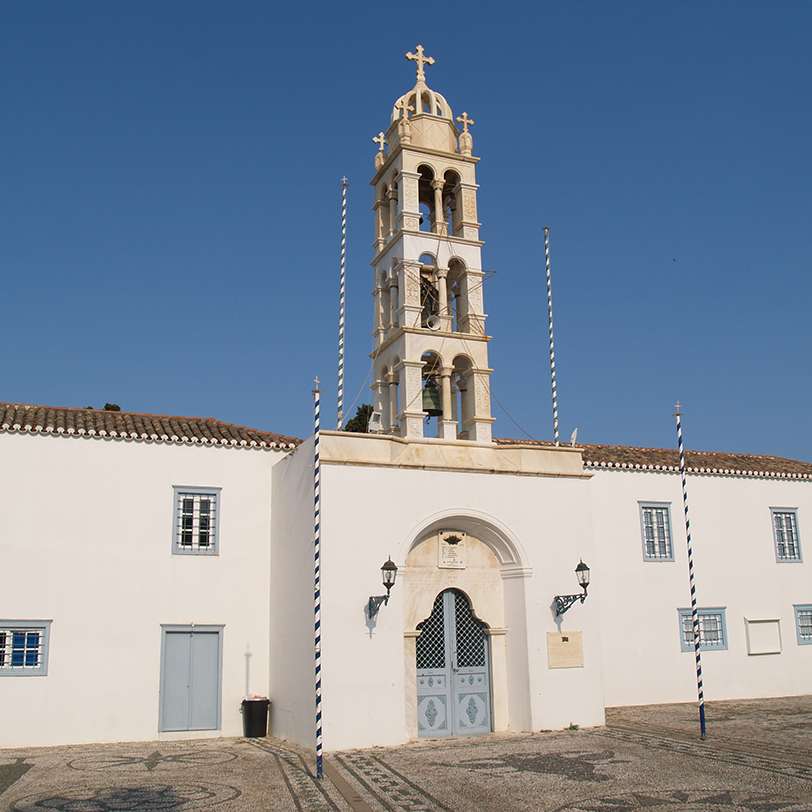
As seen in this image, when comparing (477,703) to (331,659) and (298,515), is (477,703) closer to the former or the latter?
(331,659)

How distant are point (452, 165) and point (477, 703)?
1017 centimetres

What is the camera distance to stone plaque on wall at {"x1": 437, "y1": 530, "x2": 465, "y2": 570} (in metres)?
15.8

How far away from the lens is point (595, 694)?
15.8 meters

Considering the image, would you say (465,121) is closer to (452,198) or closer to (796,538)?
(452,198)

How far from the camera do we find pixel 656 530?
66.7 feet

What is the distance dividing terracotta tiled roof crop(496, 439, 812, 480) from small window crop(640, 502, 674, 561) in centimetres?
91

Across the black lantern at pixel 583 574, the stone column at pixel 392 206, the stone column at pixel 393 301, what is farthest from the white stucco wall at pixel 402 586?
the stone column at pixel 392 206

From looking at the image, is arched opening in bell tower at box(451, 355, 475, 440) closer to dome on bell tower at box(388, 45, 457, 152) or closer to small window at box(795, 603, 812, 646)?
dome on bell tower at box(388, 45, 457, 152)

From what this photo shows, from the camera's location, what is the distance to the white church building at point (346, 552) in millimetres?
14688

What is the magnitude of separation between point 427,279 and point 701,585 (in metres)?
9.80

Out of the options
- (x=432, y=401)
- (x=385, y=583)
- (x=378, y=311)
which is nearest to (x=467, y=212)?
(x=378, y=311)

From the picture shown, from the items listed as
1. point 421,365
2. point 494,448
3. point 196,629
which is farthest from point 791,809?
point 196,629

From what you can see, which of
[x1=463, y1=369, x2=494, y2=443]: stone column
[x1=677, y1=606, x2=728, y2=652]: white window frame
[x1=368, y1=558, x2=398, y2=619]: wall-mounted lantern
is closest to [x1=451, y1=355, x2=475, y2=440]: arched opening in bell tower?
[x1=463, y1=369, x2=494, y2=443]: stone column

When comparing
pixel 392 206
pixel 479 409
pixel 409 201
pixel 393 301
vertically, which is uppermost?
pixel 392 206
